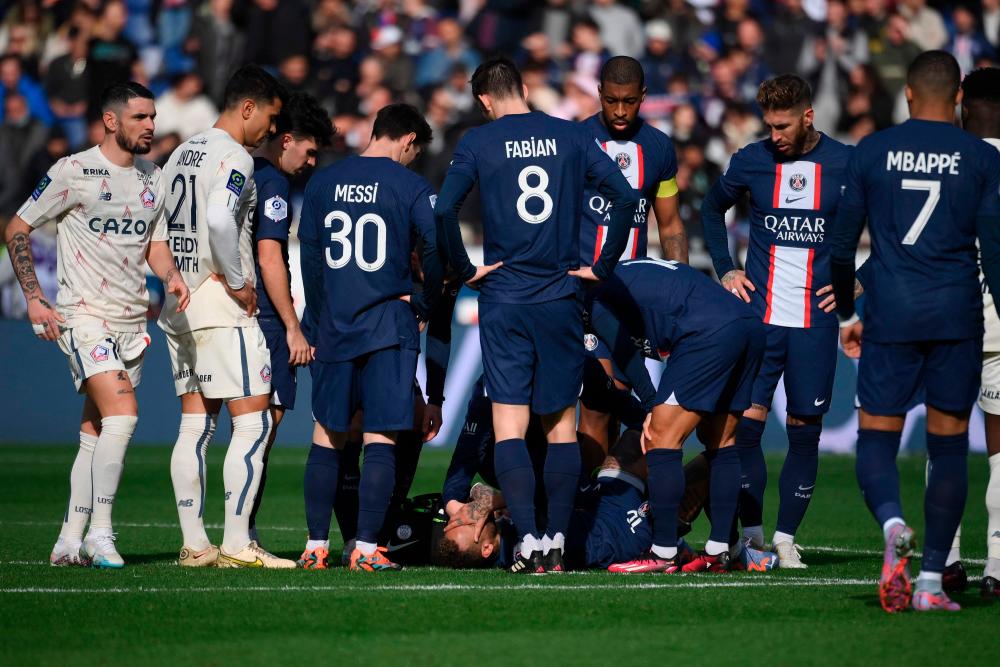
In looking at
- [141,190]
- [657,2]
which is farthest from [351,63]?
[141,190]

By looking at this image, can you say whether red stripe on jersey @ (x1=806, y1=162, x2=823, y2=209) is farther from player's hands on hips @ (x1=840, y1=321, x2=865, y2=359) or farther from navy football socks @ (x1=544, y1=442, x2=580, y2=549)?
navy football socks @ (x1=544, y1=442, x2=580, y2=549)

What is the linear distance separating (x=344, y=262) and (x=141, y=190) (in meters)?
1.22

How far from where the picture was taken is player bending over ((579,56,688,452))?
885 cm

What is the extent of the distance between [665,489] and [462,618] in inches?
79.3

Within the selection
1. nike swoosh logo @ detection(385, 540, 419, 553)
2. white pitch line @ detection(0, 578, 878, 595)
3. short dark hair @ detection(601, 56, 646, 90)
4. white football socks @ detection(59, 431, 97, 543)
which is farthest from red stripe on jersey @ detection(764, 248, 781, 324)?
white football socks @ detection(59, 431, 97, 543)

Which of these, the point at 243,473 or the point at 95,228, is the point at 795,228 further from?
the point at 95,228

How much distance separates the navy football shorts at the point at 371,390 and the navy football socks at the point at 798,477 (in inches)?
90.0

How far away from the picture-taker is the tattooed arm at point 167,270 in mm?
7746

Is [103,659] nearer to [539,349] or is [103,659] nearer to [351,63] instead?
[539,349]

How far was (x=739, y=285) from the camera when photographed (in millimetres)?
8586

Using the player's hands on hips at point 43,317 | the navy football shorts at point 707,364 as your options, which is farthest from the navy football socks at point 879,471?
the player's hands on hips at point 43,317

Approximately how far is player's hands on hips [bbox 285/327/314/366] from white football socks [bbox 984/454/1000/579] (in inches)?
147

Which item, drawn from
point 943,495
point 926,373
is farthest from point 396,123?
point 943,495

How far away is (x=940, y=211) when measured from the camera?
6.35 m
